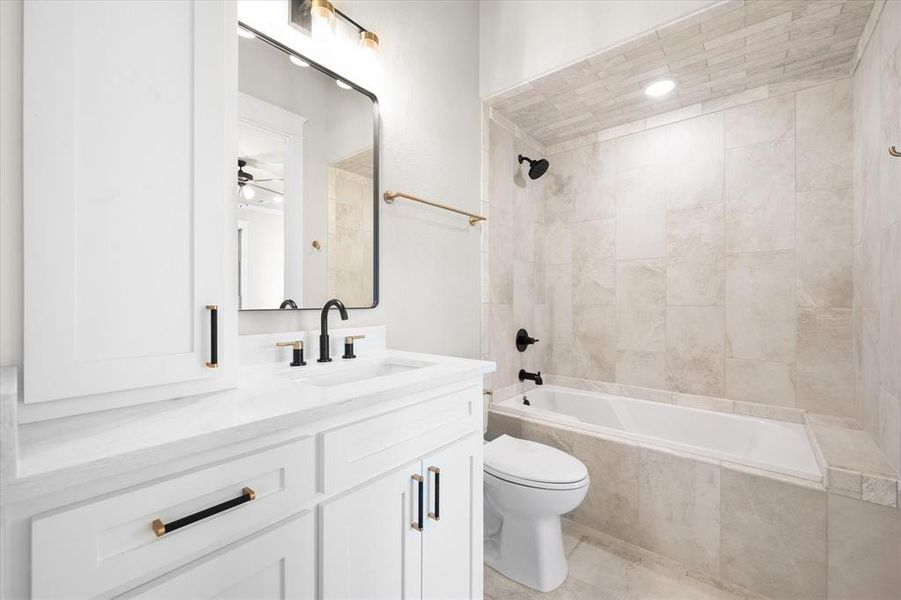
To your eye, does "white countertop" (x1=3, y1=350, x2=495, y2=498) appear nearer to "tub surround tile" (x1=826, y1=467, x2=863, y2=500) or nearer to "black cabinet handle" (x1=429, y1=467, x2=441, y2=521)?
"black cabinet handle" (x1=429, y1=467, x2=441, y2=521)

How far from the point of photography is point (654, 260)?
99.5 inches

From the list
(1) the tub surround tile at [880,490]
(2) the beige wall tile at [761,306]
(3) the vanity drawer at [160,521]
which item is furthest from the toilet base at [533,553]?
(2) the beige wall tile at [761,306]

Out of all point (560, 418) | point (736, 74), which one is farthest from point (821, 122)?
point (560, 418)

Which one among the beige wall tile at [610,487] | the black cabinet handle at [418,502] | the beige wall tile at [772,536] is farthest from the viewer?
the beige wall tile at [610,487]

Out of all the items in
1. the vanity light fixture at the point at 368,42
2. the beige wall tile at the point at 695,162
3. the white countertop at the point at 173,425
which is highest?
the vanity light fixture at the point at 368,42

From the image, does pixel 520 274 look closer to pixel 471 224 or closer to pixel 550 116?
pixel 471 224

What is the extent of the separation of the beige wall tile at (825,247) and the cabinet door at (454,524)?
2.10 meters

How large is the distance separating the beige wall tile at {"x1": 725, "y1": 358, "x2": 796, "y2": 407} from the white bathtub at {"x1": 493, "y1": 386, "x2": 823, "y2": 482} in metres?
0.12

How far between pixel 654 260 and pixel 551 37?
1.47 meters

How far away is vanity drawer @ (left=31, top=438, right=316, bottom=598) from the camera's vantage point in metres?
0.51

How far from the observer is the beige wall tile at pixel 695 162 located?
2.33 m

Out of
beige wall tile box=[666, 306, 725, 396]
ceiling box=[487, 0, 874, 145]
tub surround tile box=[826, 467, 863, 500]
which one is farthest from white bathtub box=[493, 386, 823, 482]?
ceiling box=[487, 0, 874, 145]

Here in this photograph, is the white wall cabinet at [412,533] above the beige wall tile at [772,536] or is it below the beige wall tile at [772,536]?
above

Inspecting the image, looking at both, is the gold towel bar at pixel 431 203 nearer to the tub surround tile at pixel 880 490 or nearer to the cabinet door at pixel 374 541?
the cabinet door at pixel 374 541
